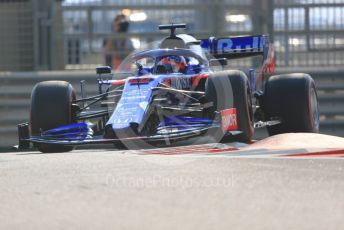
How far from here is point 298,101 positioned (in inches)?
385

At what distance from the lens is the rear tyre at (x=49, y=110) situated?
9523mm

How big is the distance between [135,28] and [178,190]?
26.6 feet

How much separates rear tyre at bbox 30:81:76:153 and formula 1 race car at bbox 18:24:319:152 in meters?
0.01

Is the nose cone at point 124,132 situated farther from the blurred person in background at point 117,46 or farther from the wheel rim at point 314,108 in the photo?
the blurred person in background at point 117,46

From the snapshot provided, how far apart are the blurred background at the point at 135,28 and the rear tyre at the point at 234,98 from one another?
162 inches

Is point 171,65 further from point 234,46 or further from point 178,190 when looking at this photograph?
point 178,190

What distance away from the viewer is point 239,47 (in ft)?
37.2

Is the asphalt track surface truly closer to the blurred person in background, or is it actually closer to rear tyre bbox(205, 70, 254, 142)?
rear tyre bbox(205, 70, 254, 142)

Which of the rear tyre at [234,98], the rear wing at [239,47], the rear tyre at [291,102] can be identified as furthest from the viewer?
the rear wing at [239,47]

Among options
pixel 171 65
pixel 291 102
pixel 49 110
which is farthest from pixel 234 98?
pixel 49 110

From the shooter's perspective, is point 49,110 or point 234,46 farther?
point 234,46

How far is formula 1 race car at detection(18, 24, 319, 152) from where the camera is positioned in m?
8.78

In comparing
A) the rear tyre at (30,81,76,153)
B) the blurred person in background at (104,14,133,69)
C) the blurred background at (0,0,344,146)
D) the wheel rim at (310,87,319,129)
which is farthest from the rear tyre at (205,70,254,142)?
the blurred person in background at (104,14,133,69)

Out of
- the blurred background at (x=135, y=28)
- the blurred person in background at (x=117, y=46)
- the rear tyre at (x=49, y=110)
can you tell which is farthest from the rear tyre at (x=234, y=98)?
the blurred person in background at (x=117, y=46)
